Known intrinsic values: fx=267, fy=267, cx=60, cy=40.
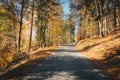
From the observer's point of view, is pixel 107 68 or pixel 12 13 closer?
pixel 107 68

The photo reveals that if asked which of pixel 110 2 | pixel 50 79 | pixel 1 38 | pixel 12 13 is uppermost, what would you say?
pixel 110 2

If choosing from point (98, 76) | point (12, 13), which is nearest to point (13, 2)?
point (12, 13)

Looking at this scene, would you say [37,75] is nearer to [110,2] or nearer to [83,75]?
[83,75]

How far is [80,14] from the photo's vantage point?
204 ft

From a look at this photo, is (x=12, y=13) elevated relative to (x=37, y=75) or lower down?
elevated

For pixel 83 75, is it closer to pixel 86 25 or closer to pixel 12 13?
pixel 12 13

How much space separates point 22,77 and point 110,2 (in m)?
39.9

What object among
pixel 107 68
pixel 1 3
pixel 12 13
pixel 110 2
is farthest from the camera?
pixel 110 2

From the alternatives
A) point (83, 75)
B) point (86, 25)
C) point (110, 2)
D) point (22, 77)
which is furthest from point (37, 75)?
point (86, 25)

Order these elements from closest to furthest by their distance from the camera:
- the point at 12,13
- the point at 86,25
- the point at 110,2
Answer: the point at 12,13
the point at 110,2
the point at 86,25

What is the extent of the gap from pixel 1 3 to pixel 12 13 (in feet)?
7.71

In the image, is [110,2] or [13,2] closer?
[13,2]

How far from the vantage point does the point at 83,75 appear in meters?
16.3

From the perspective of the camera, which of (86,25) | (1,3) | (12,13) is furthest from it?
(86,25)
